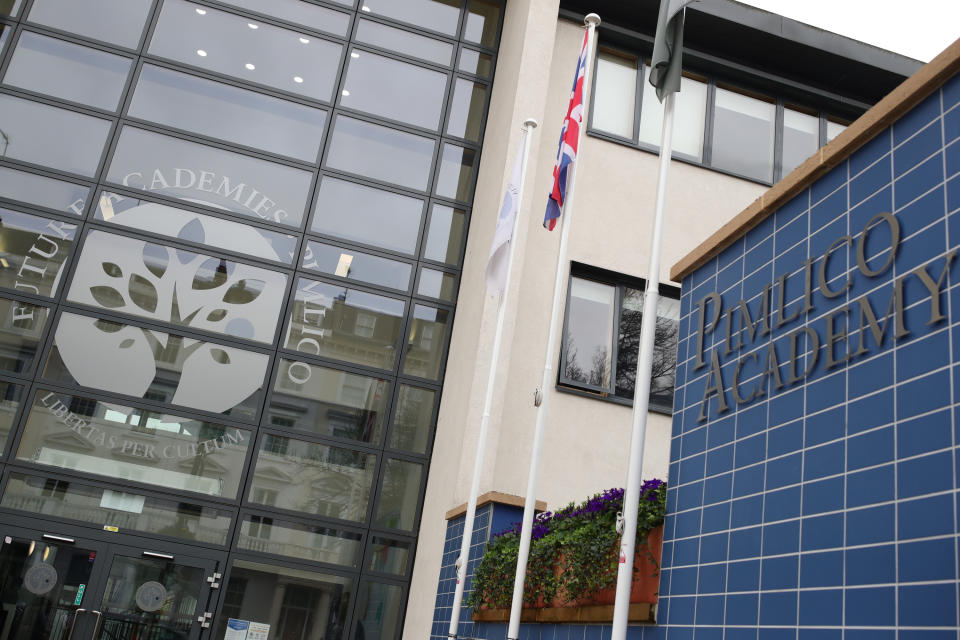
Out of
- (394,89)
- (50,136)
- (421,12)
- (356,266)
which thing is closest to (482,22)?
(421,12)

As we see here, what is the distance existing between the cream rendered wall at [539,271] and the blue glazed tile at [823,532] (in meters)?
5.97

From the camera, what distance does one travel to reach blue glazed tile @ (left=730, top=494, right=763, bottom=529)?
13.1 ft

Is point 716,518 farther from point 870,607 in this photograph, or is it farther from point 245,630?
point 245,630

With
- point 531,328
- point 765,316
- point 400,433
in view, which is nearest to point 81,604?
point 400,433

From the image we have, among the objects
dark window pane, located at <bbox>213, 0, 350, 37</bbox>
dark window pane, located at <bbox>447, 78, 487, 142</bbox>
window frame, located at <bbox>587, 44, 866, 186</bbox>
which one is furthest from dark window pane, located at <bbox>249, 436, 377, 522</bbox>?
dark window pane, located at <bbox>213, 0, 350, 37</bbox>

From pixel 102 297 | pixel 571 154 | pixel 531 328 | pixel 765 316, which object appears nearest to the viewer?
pixel 765 316

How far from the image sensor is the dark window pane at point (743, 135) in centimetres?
1220

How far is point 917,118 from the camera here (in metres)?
3.52

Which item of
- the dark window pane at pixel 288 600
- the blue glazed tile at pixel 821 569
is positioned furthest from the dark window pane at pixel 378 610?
the blue glazed tile at pixel 821 569

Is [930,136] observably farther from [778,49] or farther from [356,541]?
[778,49]

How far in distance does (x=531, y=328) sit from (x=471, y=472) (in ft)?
6.30

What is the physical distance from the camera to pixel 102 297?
36.5 ft

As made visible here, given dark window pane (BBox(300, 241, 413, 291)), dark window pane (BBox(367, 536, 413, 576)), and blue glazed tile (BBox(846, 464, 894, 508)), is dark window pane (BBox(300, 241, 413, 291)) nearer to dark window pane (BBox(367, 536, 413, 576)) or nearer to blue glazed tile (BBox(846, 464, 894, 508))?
dark window pane (BBox(367, 536, 413, 576))

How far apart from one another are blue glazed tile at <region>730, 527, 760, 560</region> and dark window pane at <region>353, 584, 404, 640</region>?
24.4 feet
